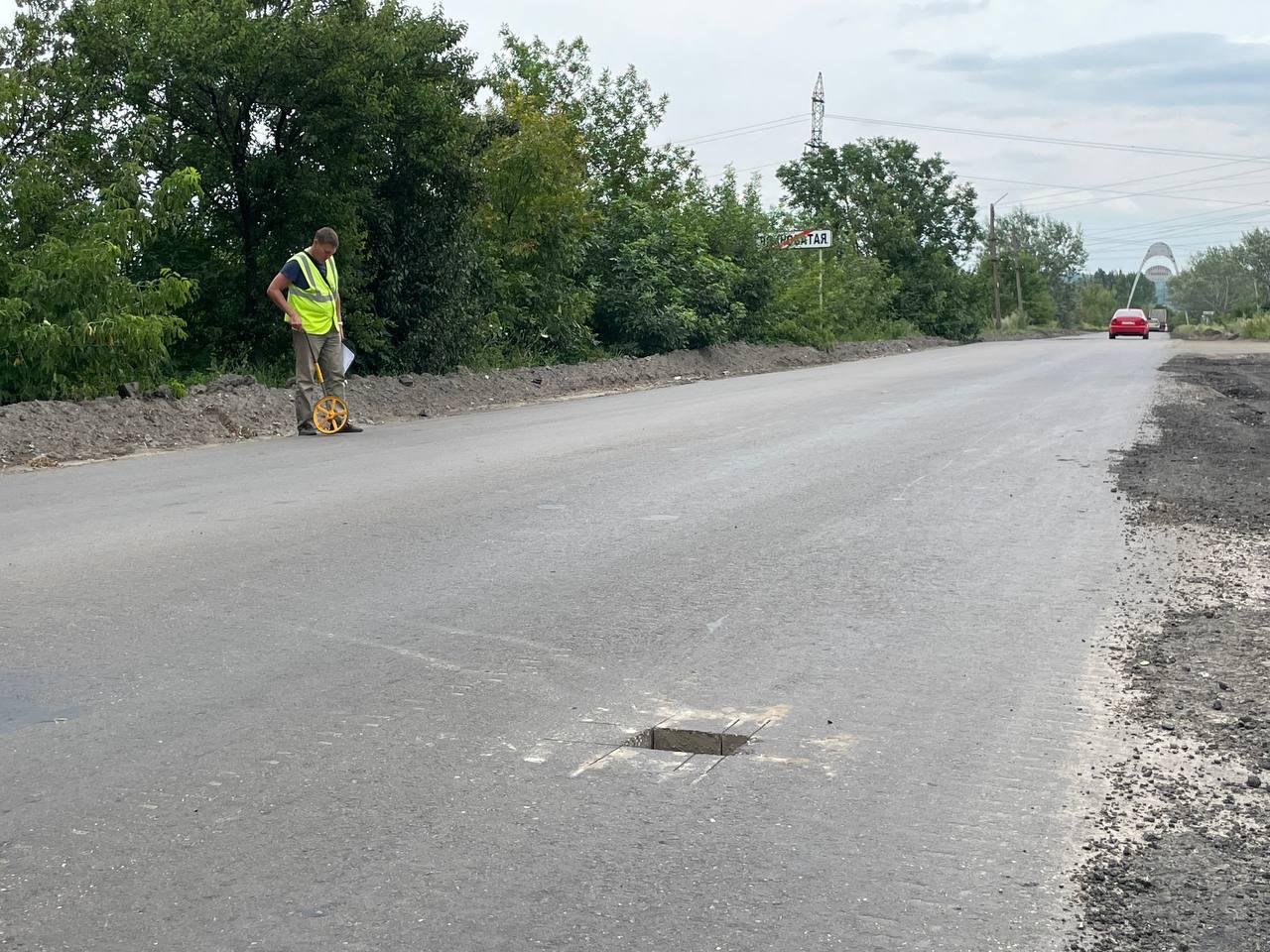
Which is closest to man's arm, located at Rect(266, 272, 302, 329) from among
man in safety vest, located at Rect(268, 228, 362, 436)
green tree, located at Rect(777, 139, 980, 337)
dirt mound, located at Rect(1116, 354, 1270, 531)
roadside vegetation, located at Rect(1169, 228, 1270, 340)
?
man in safety vest, located at Rect(268, 228, 362, 436)

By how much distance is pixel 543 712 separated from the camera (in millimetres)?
4734

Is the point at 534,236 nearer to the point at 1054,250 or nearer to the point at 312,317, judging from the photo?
the point at 312,317

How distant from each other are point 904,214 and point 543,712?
6588cm

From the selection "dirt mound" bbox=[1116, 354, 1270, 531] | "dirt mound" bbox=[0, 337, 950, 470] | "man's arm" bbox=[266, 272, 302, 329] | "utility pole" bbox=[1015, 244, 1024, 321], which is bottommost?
"dirt mound" bbox=[1116, 354, 1270, 531]

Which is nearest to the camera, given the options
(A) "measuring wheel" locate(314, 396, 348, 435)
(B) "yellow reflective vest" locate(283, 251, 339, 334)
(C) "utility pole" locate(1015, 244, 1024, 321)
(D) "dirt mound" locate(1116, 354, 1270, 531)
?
(D) "dirt mound" locate(1116, 354, 1270, 531)

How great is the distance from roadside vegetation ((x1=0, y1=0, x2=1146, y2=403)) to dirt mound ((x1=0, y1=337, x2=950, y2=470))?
58 cm

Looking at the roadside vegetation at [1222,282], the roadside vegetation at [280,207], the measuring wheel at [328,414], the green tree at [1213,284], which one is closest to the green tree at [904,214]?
the roadside vegetation at [280,207]

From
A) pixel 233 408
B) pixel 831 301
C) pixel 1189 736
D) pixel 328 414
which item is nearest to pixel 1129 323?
pixel 831 301

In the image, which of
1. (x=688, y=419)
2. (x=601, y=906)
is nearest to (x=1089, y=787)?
(x=601, y=906)

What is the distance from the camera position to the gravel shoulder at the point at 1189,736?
323 cm

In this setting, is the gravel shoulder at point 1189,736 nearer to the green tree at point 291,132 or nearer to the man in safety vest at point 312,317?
the man in safety vest at point 312,317

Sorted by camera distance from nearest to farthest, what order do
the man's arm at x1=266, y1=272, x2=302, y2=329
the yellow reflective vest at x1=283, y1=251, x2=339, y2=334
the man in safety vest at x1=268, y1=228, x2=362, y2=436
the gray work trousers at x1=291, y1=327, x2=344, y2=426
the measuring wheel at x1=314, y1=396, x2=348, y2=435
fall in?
the man's arm at x1=266, y1=272, x2=302, y2=329, the man in safety vest at x1=268, y1=228, x2=362, y2=436, the yellow reflective vest at x1=283, y1=251, x2=339, y2=334, the gray work trousers at x1=291, y1=327, x2=344, y2=426, the measuring wheel at x1=314, y1=396, x2=348, y2=435

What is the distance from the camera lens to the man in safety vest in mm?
14523

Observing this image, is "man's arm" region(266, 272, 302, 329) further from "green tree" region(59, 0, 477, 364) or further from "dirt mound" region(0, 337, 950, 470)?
"green tree" region(59, 0, 477, 364)
